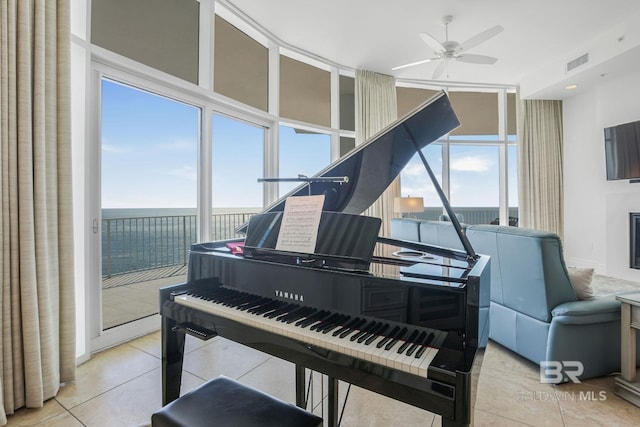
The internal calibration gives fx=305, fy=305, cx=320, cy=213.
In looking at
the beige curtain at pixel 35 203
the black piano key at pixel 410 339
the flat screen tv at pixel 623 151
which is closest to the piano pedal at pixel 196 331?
the black piano key at pixel 410 339

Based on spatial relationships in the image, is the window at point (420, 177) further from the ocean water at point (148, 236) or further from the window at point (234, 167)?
the ocean water at point (148, 236)

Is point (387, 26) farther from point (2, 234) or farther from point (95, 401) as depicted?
point (95, 401)

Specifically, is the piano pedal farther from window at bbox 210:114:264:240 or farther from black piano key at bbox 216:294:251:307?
window at bbox 210:114:264:240

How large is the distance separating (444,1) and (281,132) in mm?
2573

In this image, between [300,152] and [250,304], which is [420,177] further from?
[250,304]

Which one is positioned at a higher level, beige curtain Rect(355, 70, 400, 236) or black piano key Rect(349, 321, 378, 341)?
beige curtain Rect(355, 70, 400, 236)

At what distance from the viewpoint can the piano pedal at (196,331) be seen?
1342mm

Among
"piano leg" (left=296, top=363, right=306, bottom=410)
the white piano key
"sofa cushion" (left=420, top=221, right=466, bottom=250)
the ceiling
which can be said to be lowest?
"piano leg" (left=296, top=363, right=306, bottom=410)

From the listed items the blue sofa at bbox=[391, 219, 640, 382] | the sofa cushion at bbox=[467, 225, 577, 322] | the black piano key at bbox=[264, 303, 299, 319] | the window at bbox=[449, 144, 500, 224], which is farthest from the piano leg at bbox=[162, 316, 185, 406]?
the window at bbox=[449, 144, 500, 224]

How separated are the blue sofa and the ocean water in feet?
9.38

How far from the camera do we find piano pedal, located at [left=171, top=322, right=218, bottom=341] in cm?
134

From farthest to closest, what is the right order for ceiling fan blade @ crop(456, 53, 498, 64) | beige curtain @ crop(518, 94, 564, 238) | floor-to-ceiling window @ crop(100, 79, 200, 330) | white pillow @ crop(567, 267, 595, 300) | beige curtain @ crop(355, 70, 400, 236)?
beige curtain @ crop(518, 94, 564, 238) → beige curtain @ crop(355, 70, 400, 236) → ceiling fan blade @ crop(456, 53, 498, 64) → floor-to-ceiling window @ crop(100, 79, 200, 330) → white pillow @ crop(567, 267, 595, 300)

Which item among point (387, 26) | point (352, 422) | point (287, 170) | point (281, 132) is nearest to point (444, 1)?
point (387, 26)

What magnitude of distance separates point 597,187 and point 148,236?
7.45m
